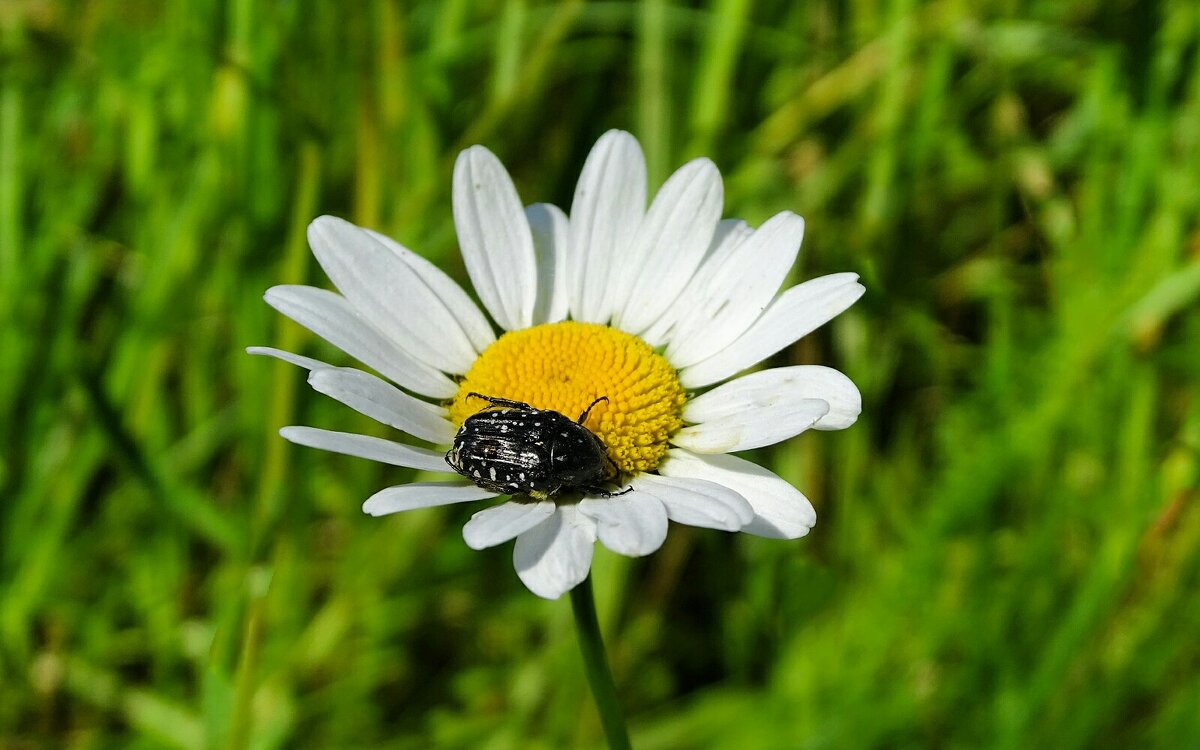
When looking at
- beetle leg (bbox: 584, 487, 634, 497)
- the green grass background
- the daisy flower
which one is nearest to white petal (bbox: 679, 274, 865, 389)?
the daisy flower

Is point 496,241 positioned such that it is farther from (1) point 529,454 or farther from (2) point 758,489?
(2) point 758,489

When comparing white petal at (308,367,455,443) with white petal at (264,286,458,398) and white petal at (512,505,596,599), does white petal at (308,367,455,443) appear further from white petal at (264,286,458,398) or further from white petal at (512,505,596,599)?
white petal at (512,505,596,599)

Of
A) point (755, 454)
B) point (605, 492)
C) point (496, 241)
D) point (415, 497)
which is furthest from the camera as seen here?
point (755, 454)

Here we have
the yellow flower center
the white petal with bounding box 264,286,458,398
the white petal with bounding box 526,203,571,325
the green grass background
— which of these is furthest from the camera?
the green grass background

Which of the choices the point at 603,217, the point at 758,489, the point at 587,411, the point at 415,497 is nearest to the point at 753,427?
the point at 758,489

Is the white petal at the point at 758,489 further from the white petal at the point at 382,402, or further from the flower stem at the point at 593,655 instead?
the white petal at the point at 382,402

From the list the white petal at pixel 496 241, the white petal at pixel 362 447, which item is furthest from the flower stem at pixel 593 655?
the white petal at pixel 496 241
